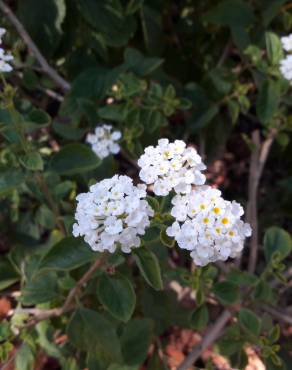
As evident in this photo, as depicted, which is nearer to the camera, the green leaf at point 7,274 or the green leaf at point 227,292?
the green leaf at point 227,292

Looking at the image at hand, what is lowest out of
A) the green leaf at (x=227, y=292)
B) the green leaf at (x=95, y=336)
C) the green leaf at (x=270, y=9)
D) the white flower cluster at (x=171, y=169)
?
the green leaf at (x=95, y=336)

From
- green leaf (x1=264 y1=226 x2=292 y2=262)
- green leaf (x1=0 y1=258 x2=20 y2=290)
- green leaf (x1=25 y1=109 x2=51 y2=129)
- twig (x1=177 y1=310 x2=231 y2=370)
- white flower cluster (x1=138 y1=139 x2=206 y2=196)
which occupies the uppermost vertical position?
white flower cluster (x1=138 y1=139 x2=206 y2=196)

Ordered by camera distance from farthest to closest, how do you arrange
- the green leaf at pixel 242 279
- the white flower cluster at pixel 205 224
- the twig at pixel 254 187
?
the twig at pixel 254 187 → the green leaf at pixel 242 279 → the white flower cluster at pixel 205 224

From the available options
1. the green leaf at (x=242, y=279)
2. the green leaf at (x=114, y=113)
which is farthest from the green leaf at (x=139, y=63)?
the green leaf at (x=242, y=279)

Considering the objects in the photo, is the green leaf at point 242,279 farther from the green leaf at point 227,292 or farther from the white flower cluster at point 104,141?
the white flower cluster at point 104,141

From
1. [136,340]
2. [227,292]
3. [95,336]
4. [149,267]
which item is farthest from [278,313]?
[149,267]

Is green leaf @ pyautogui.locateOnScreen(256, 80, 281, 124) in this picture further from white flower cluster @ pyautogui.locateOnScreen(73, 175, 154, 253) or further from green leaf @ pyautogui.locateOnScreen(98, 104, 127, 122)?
white flower cluster @ pyautogui.locateOnScreen(73, 175, 154, 253)

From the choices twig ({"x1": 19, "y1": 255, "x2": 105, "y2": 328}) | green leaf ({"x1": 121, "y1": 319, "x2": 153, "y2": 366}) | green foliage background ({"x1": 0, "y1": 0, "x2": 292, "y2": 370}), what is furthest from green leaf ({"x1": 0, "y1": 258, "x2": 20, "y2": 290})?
green leaf ({"x1": 121, "y1": 319, "x2": 153, "y2": 366})

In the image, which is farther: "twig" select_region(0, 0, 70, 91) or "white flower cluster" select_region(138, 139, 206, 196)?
"twig" select_region(0, 0, 70, 91)
